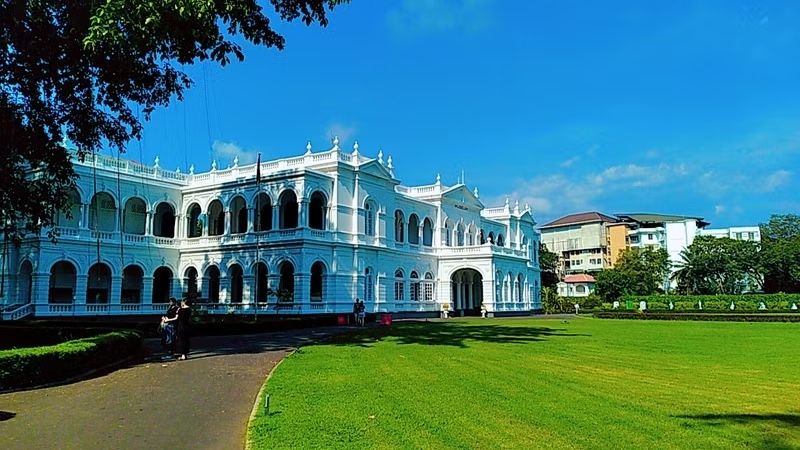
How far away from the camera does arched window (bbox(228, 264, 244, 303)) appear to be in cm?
4341

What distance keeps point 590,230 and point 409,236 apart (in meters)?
69.8

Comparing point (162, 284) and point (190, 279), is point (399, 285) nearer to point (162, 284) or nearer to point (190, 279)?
point (190, 279)

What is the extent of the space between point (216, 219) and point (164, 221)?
4074mm

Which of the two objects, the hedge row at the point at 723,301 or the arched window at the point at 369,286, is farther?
the hedge row at the point at 723,301

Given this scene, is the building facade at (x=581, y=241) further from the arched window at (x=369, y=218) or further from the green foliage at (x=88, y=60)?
the green foliage at (x=88, y=60)

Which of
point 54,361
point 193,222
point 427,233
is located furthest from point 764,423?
point 427,233

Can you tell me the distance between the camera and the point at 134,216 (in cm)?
4553

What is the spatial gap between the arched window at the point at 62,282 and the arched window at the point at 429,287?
80.8 feet

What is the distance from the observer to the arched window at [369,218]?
45.0m

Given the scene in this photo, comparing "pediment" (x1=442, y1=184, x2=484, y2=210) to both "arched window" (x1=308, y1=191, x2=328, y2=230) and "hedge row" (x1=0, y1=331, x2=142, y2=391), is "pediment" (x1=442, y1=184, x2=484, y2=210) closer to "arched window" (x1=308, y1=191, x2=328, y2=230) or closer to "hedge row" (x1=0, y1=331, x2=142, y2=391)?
"arched window" (x1=308, y1=191, x2=328, y2=230)

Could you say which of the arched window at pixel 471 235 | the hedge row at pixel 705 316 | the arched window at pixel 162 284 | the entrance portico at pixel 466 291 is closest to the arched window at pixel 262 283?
the arched window at pixel 162 284

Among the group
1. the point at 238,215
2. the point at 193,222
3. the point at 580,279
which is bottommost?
the point at 580,279

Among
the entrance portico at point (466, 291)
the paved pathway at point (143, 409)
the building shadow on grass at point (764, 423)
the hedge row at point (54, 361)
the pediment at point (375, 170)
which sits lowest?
the building shadow on grass at point (764, 423)

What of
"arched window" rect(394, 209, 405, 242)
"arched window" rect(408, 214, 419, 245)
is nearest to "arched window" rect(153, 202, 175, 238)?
"arched window" rect(394, 209, 405, 242)
